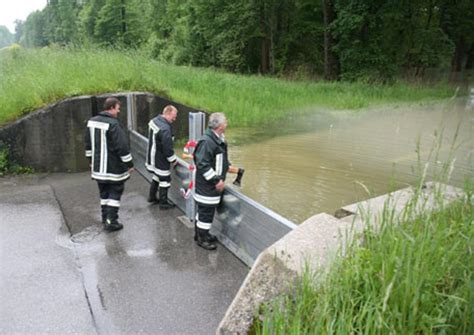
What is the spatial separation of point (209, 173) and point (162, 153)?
6.36 ft

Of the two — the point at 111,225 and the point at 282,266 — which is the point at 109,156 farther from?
the point at 282,266

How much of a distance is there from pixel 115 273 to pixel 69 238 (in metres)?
1.38

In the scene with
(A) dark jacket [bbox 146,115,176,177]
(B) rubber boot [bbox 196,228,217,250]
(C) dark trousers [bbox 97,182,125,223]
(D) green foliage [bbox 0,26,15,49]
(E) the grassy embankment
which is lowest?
(D) green foliage [bbox 0,26,15,49]

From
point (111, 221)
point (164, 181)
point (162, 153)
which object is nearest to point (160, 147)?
point (162, 153)

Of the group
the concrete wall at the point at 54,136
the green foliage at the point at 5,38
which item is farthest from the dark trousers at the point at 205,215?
the green foliage at the point at 5,38

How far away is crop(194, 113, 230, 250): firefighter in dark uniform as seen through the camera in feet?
18.0

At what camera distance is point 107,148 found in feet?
20.4

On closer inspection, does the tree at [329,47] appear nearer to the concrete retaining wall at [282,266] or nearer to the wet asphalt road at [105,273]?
the wet asphalt road at [105,273]

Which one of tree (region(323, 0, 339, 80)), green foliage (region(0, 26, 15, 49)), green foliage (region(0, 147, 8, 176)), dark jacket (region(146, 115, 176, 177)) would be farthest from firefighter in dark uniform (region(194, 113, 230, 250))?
green foliage (region(0, 26, 15, 49))

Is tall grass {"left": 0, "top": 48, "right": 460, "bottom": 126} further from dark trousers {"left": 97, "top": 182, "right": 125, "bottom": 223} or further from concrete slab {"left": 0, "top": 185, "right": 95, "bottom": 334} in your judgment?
dark trousers {"left": 97, "top": 182, "right": 125, "bottom": 223}

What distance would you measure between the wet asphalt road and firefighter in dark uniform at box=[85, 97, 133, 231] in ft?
1.60

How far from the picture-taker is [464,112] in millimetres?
18906

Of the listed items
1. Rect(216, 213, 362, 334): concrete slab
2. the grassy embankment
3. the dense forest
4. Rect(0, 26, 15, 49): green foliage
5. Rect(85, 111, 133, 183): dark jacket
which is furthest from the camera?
Rect(0, 26, 15, 49): green foliage

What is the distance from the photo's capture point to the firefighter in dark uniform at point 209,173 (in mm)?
5500
